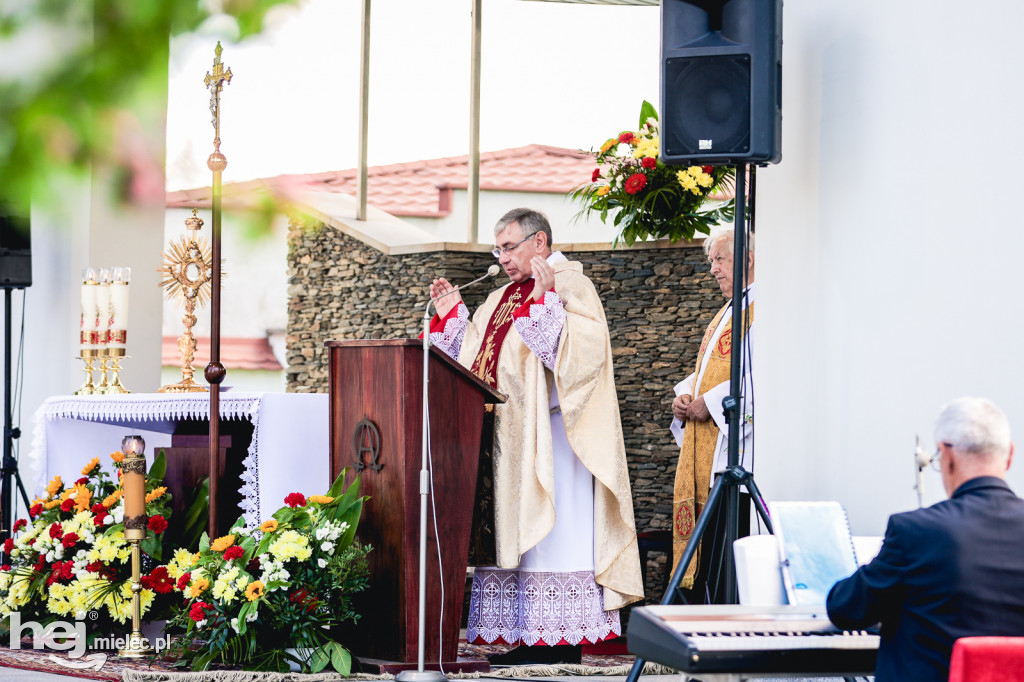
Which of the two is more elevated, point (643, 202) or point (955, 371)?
point (643, 202)

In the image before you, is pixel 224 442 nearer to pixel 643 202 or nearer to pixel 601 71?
pixel 643 202

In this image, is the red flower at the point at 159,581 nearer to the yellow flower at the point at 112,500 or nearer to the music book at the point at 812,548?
the yellow flower at the point at 112,500

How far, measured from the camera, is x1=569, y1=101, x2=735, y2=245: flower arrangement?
19.5ft

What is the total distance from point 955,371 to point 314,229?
18.3 ft

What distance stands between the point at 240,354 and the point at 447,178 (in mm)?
3108

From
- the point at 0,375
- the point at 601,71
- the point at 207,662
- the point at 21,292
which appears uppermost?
the point at 601,71

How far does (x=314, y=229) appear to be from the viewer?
8461 millimetres

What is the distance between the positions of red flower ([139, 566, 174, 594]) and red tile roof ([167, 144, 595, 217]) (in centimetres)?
666

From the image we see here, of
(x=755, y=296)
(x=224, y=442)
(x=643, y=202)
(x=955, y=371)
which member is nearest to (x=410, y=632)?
(x=224, y=442)

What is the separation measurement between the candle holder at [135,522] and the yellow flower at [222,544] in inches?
17.9

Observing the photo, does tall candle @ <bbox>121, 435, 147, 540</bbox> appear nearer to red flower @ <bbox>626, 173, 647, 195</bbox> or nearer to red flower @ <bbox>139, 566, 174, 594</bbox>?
red flower @ <bbox>139, 566, 174, 594</bbox>

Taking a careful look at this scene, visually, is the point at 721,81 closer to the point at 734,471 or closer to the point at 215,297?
the point at 734,471

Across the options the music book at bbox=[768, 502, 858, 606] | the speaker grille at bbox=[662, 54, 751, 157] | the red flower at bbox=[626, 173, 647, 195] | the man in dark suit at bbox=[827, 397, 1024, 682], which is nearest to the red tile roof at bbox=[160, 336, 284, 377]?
the red flower at bbox=[626, 173, 647, 195]

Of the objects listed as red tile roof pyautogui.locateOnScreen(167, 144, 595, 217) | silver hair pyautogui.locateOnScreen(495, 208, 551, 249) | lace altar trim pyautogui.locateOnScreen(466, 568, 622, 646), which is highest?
red tile roof pyautogui.locateOnScreen(167, 144, 595, 217)
